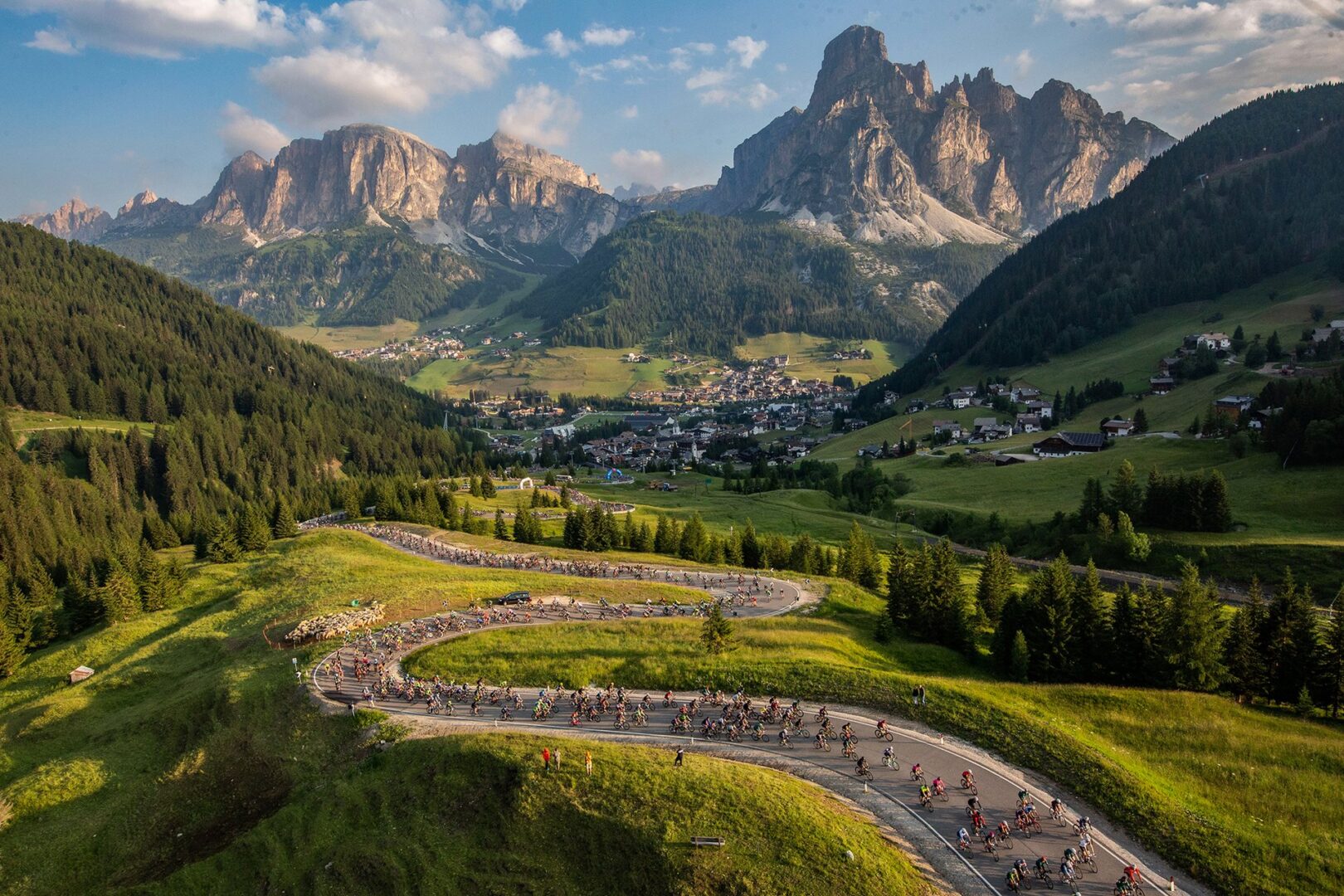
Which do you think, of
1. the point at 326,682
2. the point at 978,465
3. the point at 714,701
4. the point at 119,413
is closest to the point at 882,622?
the point at 714,701

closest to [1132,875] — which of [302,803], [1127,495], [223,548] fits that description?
[302,803]

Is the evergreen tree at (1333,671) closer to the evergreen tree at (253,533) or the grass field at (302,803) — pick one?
the grass field at (302,803)

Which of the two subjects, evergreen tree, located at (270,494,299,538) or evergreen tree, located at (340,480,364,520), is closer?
evergreen tree, located at (270,494,299,538)

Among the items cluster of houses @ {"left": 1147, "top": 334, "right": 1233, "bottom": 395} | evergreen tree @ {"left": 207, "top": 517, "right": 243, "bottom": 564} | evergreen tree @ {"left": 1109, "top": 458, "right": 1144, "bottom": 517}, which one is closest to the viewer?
evergreen tree @ {"left": 1109, "top": 458, "right": 1144, "bottom": 517}

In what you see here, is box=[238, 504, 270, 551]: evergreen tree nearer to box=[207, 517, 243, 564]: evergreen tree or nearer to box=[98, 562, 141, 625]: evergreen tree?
box=[207, 517, 243, 564]: evergreen tree

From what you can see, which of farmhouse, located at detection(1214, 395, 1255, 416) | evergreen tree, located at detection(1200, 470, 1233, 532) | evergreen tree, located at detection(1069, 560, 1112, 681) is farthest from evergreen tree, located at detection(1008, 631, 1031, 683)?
farmhouse, located at detection(1214, 395, 1255, 416)
